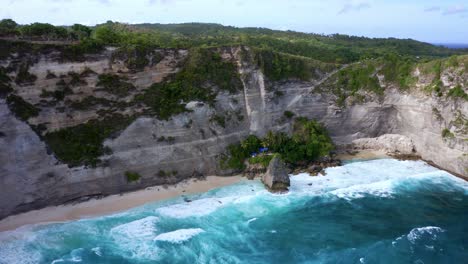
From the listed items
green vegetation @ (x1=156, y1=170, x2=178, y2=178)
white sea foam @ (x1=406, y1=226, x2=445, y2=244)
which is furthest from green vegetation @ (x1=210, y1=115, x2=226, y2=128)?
white sea foam @ (x1=406, y1=226, x2=445, y2=244)

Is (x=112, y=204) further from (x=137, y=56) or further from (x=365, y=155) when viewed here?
(x=365, y=155)

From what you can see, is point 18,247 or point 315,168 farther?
point 315,168

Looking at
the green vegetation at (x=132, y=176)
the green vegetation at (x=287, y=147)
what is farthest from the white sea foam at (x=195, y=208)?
the green vegetation at (x=287, y=147)

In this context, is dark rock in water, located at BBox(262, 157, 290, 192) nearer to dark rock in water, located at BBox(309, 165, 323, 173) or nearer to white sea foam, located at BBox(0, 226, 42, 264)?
dark rock in water, located at BBox(309, 165, 323, 173)

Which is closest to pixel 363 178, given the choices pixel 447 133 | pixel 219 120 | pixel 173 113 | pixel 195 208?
pixel 447 133

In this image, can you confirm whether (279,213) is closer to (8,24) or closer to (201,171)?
(201,171)
